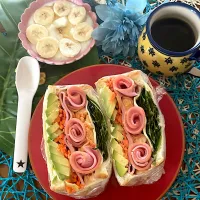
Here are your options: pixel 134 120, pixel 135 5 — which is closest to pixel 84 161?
pixel 134 120

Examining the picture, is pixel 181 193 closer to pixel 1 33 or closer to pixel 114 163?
pixel 114 163

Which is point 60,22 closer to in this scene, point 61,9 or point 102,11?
point 61,9

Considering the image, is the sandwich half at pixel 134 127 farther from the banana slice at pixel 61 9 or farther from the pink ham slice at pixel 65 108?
the banana slice at pixel 61 9

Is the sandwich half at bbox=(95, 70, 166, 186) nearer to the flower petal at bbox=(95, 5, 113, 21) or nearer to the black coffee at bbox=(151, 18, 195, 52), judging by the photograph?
the black coffee at bbox=(151, 18, 195, 52)

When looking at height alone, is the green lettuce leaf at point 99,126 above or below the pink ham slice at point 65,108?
below

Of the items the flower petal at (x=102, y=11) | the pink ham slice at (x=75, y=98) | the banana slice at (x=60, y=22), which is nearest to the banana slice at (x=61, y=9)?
the banana slice at (x=60, y=22)

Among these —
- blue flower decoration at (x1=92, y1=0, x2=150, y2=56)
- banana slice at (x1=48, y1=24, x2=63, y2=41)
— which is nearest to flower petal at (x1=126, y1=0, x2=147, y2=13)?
blue flower decoration at (x1=92, y1=0, x2=150, y2=56)
